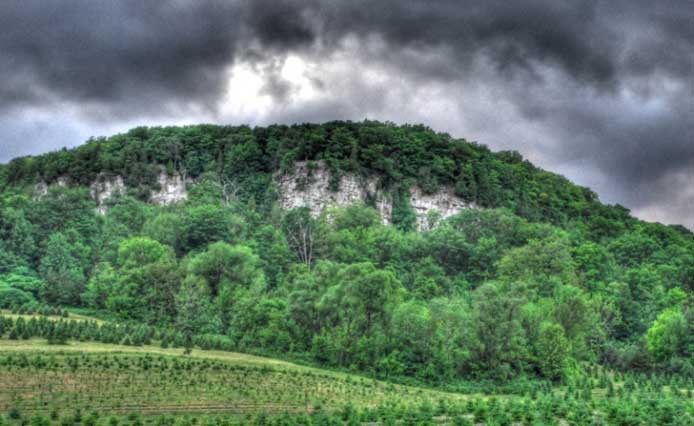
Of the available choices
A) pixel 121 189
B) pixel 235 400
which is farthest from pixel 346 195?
pixel 235 400

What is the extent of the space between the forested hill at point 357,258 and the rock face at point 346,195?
138 centimetres

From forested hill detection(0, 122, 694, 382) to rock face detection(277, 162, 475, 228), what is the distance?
1.38 m

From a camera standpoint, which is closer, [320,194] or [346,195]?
[320,194]

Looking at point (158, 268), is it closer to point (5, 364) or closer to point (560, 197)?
point (5, 364)

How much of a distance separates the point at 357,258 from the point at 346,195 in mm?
28898

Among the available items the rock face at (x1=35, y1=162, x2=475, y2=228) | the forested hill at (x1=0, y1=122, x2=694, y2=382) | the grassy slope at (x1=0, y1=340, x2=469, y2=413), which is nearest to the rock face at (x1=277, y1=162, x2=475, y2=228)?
the rock face at (x1=35, y1=162, x2=475, y2=228)

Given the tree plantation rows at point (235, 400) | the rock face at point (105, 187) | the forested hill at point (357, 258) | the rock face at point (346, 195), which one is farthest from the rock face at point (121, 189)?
the tree plantation rows at point (235, 400)

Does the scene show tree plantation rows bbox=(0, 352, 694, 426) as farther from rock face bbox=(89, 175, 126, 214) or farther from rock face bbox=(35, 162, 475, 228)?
rock face bbox=(89, 175, 126, 214)

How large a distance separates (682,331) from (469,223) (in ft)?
143

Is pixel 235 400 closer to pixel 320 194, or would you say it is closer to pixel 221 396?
pixel 221 396

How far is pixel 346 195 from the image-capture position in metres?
122

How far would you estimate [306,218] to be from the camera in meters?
111

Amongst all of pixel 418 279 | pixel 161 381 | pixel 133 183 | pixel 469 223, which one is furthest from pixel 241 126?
pixel 161 381

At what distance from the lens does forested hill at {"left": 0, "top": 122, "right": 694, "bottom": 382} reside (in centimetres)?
6291
